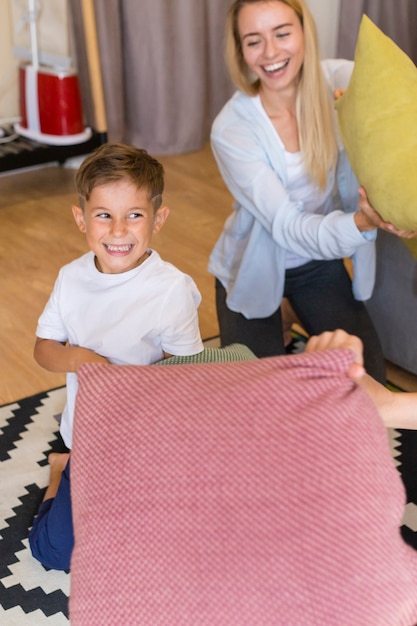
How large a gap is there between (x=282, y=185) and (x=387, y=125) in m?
0.38

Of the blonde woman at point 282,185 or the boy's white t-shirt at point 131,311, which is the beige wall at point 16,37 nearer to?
the blonde woman at point 282,185

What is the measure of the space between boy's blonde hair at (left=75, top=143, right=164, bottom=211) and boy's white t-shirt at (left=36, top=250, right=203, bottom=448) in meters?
0.12

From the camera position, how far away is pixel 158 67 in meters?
3.62

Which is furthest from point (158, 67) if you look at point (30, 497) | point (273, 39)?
point (30, 497)

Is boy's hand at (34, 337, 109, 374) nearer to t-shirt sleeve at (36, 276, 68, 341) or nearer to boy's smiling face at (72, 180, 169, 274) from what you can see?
t-shirt sleeve at (36, 276, 68, 341)

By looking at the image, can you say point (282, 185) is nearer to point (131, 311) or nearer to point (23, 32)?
point (131, 311)

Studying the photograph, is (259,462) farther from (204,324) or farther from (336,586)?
(204,324)

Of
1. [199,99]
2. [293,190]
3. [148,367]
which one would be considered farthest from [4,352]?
[199,99]

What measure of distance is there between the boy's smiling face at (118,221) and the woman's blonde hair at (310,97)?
0.62 m

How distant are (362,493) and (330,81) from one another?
1390 mm

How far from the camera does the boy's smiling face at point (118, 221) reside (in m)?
1.43

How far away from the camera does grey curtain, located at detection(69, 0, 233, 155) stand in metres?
3.52

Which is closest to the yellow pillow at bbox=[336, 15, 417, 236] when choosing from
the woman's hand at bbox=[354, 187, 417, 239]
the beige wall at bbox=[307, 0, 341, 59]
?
the woman's hand at bbox=[354, 187, 417, 239]

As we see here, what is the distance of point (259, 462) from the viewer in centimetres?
88
